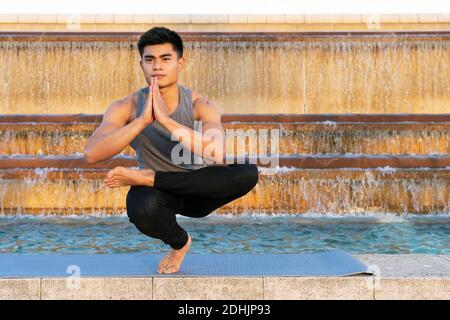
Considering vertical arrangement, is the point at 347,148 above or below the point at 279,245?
above

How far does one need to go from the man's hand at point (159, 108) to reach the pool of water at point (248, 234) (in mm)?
2772

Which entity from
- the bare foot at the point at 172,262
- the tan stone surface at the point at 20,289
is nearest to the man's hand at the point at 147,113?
the bare foot at the point at 172,262

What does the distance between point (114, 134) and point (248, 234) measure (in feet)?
12.9

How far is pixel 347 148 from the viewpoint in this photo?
10.1 m

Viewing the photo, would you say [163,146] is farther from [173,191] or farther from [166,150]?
[173,191]

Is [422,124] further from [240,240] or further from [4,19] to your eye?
[4,19]

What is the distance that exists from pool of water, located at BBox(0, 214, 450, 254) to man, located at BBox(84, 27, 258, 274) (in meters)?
2.40

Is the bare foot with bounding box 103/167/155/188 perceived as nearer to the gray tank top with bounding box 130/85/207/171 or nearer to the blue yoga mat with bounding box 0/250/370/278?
the gray tank top with bounding box 130/85/207/171

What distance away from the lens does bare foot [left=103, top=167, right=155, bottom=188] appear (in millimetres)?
3580

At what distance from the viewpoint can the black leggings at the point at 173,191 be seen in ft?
11.9

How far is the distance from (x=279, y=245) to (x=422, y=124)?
4625mm

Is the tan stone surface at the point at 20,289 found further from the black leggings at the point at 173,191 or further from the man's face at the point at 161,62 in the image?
the man's face at the point at 161,62

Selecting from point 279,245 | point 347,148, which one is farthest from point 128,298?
point 347,148

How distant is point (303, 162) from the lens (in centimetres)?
920
